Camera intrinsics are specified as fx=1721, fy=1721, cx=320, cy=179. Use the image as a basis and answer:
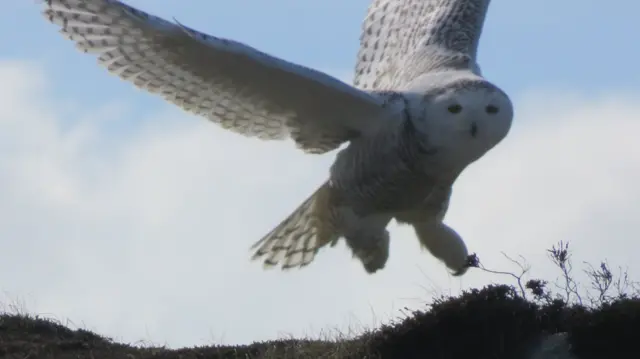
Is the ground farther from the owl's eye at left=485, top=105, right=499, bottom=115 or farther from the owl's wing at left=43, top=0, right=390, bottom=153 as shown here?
the owl's wing at left=43, top=0, right=390, bottom=153

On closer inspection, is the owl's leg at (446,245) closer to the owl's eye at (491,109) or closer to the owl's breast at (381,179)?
the owl's breast at (381,179)

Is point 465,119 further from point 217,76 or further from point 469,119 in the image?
point 217,76

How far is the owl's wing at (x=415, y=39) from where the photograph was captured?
38.7ft

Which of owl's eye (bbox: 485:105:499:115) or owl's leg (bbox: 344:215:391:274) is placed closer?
owl's eye (bbox: 485:105:499:115)

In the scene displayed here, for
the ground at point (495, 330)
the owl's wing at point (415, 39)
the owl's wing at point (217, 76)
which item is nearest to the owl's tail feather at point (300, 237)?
the owl's wing at point (217, 76)

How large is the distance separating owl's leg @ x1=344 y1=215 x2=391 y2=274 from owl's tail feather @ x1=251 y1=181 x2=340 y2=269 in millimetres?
248

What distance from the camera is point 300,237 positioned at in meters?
11.8

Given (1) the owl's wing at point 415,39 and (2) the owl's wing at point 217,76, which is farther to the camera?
(1) the owl's wing at point 415,39

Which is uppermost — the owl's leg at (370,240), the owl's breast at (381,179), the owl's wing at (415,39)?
the owl's wing at (415,39)

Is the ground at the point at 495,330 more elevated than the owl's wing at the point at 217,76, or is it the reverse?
the owl's wing at the point at 217,76

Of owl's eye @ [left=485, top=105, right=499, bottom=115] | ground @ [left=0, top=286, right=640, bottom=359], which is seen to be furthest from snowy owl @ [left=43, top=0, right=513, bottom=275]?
ground @ [left=0, top=286, right=640, bottom=359]

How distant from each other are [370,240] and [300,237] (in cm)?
77

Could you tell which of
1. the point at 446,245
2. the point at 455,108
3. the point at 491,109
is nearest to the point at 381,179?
the point at 455,108

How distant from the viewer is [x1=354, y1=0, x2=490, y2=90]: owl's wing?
11.8 metres
